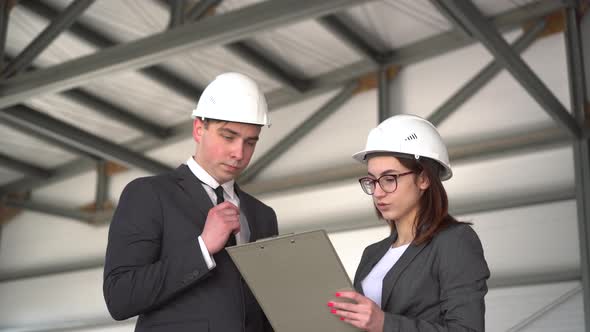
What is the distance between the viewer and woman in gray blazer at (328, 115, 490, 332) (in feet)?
9.91

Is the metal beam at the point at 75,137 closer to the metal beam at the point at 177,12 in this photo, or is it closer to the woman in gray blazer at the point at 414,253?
the metal beam at the point at 177,12

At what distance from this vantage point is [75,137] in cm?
1107

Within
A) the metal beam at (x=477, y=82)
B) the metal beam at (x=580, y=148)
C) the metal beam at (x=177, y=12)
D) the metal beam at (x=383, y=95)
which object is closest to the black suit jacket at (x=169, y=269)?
the metal beam at (x=177, y=12)

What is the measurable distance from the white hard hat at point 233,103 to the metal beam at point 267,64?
24.7ft

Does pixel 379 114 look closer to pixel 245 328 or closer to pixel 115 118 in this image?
pixel 115 118

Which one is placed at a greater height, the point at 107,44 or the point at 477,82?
the point at 107,44

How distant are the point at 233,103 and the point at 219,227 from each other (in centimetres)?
66

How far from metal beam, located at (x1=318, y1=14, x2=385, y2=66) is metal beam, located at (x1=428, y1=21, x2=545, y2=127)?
1.36m

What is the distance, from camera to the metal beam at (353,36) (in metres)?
10.7

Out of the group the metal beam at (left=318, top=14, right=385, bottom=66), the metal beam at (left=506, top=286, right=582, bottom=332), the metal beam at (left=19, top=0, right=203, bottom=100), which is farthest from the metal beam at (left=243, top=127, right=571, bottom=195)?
the metal beam at (left=19, top=0, right=203, bottom=100)

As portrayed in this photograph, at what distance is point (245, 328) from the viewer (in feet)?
11.5

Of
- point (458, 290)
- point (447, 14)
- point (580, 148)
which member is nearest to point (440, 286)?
point (458, 290)

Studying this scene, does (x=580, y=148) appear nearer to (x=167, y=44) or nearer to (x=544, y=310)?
(x=544, y=310)

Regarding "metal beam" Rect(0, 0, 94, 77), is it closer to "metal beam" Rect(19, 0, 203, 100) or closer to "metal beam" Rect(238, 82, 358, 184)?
"metal beam" Rect(19, 0, 203, 100)
